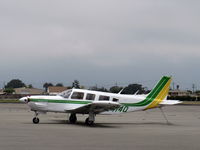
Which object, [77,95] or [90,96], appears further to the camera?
[90,96]

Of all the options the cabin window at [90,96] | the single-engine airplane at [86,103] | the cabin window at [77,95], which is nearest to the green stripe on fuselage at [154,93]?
the single-engine airplane at [86,103]

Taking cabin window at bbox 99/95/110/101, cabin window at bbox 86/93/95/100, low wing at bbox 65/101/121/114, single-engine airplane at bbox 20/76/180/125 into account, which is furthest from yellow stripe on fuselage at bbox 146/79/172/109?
cabin window at bbox 86/93/95/100

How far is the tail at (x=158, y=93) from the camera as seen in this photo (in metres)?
22.2

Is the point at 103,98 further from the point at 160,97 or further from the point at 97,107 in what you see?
the point at 160,97

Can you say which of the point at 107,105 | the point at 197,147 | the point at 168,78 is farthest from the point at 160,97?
the point at 197,147

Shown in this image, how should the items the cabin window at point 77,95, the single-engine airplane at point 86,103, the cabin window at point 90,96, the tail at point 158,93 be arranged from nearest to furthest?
the single-engine airplane at point 86,103 < the cabin window at point 77,95 < the cabin window at point 90,96 < the tail at point 158,93

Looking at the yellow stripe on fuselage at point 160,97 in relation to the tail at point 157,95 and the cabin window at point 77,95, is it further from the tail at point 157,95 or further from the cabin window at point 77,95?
the cabin window at point 77,95

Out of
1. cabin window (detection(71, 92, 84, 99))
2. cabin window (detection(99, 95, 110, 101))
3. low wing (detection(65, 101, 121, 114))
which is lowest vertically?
low wing (detection(65, 101, 121, 114))

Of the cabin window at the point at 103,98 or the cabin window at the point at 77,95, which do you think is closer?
the cabin window at the point at 77,95

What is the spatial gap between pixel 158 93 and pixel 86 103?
15.8ft

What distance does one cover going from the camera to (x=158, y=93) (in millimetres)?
22453

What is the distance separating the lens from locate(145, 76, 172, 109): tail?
22.2 meters

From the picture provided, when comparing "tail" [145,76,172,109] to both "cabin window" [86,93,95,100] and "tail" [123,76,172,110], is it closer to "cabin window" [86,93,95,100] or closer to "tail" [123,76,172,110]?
"tail" [123,76,172,110]

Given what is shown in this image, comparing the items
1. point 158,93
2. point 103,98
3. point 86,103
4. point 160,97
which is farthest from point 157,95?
point 86,103
